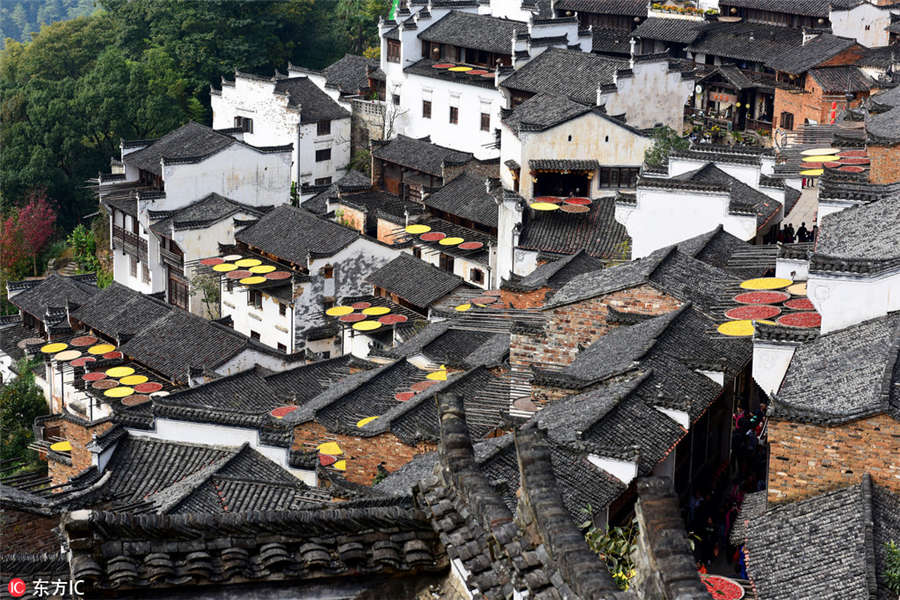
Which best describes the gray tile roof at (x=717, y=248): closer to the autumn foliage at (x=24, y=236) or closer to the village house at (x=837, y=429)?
the village house at (x=837, y=429)

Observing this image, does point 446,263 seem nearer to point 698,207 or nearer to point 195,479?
point 698,207

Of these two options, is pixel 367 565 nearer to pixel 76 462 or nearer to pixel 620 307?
pixel 620 307

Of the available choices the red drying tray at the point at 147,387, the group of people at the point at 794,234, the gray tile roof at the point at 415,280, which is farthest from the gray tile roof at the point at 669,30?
the red drying tray at the point at 147,387

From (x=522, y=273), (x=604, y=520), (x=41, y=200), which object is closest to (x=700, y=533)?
(x=604, y=520)

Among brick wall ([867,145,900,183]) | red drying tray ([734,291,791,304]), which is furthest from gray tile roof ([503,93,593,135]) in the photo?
red drying tray ([734,291,791,304])

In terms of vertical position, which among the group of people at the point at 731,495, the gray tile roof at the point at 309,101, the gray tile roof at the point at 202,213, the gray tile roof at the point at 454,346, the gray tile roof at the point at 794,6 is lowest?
the gray tile roof at the point at 202,213
